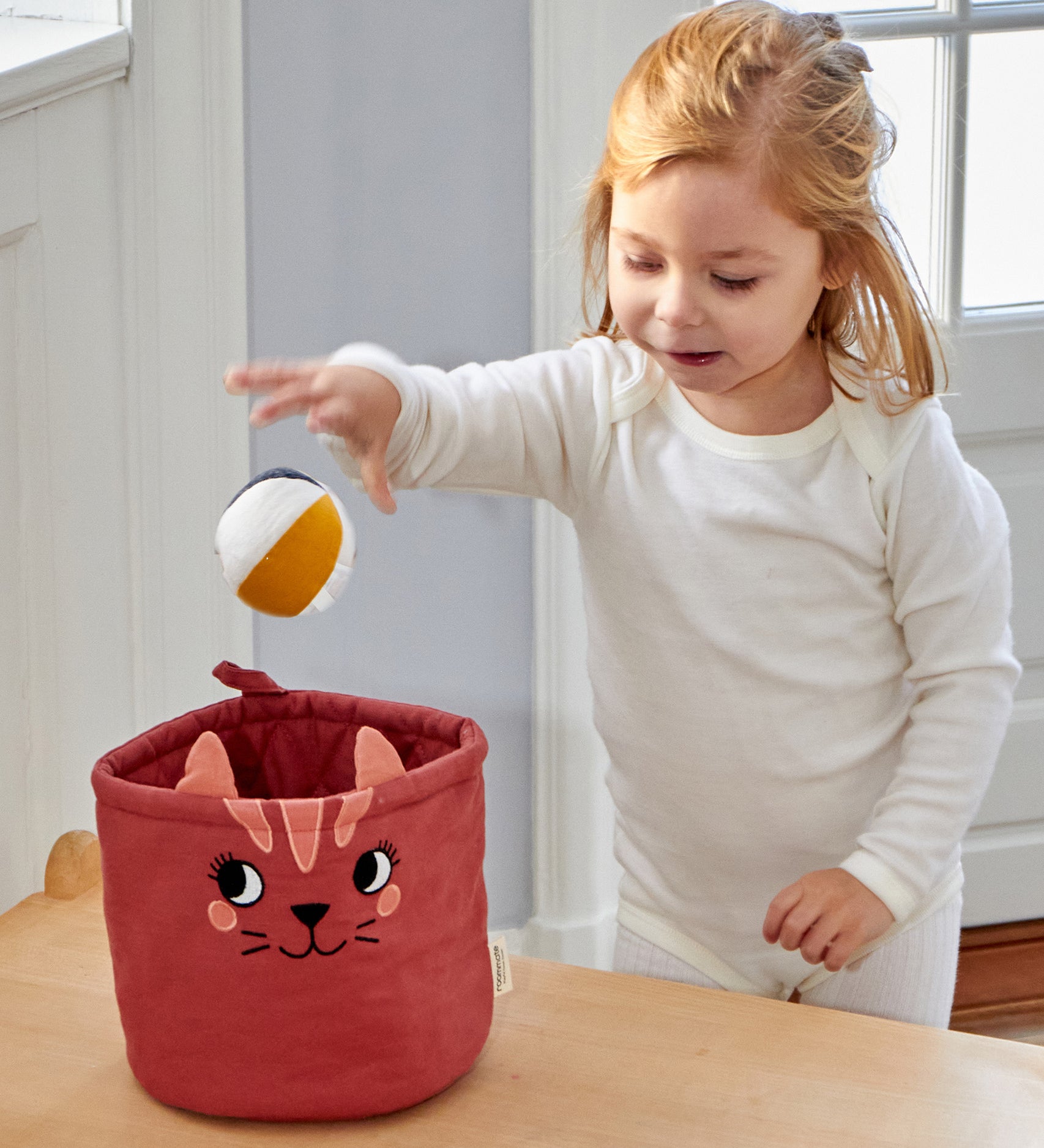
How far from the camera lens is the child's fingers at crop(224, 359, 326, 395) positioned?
705 millimetres

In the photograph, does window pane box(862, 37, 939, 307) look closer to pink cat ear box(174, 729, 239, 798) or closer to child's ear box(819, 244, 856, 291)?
child's ear box(819, 244, 856, 291)

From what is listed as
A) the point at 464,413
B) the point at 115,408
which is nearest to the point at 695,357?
the point at 464,413

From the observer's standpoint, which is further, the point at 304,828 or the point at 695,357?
the point at 695,357

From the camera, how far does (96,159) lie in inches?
37.4

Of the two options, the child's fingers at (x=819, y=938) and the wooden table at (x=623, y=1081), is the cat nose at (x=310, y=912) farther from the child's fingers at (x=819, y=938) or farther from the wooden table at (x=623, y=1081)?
the child's fingers at (x=819, y=938)

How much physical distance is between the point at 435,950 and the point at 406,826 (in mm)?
70

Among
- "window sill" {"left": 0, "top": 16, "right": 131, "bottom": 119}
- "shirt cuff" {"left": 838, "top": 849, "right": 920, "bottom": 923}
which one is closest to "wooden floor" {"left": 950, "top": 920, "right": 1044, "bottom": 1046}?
"shirt cuff" {"left": 838, "top": 849, "right": 920, "bottom": 923}

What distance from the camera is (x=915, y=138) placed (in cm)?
141

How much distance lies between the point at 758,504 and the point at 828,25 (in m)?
0.29

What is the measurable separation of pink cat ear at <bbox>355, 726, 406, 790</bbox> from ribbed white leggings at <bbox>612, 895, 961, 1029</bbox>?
1.06 feet

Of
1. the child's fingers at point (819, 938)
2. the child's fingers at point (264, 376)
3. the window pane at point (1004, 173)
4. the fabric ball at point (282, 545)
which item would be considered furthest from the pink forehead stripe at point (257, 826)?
the window pane at point (1004, 173)

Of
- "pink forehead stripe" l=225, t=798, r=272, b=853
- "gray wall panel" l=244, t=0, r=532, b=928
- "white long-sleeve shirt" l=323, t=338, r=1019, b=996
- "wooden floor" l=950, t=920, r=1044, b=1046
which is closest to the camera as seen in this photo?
"pink forehead stripe" l=225, t=798, r=272, b=853

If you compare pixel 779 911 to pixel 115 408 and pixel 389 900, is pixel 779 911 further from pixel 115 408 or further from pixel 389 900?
pixel 115 408

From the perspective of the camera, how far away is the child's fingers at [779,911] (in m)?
0.77
